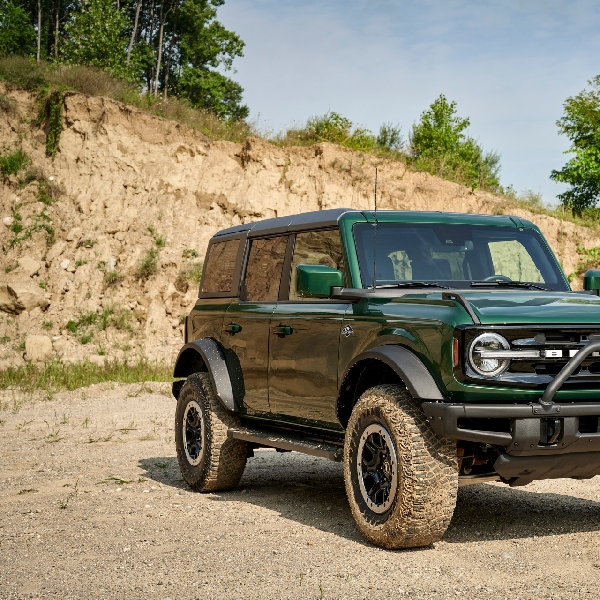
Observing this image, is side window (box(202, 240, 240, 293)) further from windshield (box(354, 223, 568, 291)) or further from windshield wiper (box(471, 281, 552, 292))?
windshield wiper (box(471, 281, 552, 292))

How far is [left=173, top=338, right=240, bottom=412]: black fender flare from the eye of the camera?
8.27 metres

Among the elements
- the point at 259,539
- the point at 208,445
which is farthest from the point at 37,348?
the point at 259,539

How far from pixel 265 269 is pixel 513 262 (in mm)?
2039

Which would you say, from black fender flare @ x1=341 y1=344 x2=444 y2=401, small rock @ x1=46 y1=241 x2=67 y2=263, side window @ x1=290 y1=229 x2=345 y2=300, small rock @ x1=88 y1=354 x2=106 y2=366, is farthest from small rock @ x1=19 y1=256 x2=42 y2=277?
black fender flare @ x1=341 y1=344 x2=444 y2=401

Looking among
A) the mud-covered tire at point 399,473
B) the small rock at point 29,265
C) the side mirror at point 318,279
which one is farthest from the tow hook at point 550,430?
the small rock at point 29,265

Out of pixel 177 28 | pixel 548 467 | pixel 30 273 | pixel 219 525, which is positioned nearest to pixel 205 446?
pixel 219 525

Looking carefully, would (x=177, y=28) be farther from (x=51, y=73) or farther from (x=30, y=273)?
(x=30, y=273)

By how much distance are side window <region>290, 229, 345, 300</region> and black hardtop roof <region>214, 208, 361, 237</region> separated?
0.23ft

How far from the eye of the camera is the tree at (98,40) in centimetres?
3678

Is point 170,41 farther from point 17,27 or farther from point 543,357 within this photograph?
point 543,357

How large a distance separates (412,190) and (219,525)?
80.6ft

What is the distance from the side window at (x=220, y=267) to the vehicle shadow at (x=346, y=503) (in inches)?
71.9

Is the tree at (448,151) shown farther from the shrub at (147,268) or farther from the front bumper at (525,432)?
the front bumper at (525,432)

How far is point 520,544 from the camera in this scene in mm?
6246
